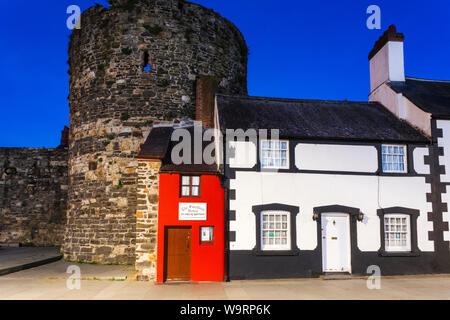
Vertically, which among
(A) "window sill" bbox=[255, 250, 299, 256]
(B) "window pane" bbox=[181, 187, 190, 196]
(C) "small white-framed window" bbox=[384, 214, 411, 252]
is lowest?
(A) "window sill" bbox=[255, 250, 299, 256]

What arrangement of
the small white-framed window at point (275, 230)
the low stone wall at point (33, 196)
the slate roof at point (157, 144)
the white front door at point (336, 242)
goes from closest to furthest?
the slate roof at point (157, 144) → the small white-framed window at point (275, 230) → the white front door at point (336, 242) → the low stone wall at point (33, 196)

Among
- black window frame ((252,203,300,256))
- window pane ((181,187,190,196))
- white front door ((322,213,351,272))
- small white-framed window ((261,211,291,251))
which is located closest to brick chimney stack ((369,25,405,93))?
white front door ((322,213,351,272))

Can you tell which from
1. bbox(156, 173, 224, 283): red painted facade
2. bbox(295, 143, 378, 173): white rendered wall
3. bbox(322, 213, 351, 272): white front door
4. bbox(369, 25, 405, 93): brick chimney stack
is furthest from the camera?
bbox(369, 25, 405, 93): brick chimney stack

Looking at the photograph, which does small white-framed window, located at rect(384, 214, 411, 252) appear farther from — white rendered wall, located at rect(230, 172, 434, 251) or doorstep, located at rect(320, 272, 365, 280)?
doorstep, located at rect(320, 272, 365, 280)

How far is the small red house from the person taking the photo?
1217cm

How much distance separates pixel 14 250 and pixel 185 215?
533 inches

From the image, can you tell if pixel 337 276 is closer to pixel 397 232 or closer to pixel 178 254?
pixel 397 232

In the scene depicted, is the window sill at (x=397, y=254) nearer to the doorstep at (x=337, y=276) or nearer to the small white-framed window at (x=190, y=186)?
the doorstep at (x=337, y=276)

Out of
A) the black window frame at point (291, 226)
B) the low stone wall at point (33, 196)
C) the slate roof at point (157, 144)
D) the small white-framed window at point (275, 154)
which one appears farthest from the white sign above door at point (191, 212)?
the low stone wall at point (33, 196)

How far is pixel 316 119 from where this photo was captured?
14.9m

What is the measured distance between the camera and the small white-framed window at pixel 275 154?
44.0ft

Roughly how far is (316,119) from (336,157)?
2.02 m

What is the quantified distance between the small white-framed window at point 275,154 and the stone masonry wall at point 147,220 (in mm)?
3823

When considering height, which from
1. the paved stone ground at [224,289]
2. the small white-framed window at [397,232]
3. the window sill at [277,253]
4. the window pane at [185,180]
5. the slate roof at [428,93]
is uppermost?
the slate roof at [428,93]
